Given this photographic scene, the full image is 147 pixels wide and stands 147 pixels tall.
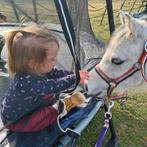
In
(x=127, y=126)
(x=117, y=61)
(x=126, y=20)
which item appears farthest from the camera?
(x=127, y=126)

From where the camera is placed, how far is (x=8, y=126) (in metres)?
2.37

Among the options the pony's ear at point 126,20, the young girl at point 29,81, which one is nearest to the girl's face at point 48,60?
the young girl at point 29,81

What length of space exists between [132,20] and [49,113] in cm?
80

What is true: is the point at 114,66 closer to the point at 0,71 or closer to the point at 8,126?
the point at 8,126

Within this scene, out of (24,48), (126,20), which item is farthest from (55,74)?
(126,20)

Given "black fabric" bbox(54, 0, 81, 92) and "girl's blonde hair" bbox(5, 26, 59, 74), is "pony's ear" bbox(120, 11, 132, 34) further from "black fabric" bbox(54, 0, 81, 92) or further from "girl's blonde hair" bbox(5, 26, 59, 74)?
"girl's blonde hair" bbox(5, 26, 59, 74)

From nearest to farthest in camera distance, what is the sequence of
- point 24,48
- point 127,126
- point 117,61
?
point 24,48
point 117,61
point 127,126

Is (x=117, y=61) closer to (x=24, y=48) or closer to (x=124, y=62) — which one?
(x=124, y=62)

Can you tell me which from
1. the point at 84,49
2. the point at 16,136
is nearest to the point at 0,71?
the point at 84,49

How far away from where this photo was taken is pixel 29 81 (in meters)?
2.22

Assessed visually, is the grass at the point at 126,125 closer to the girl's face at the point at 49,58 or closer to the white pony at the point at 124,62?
the white pony at the point at 124,62

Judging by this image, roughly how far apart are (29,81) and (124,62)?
784mm

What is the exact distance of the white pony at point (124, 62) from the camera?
8.64 feet

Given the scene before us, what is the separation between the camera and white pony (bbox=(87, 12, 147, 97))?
2.63m
